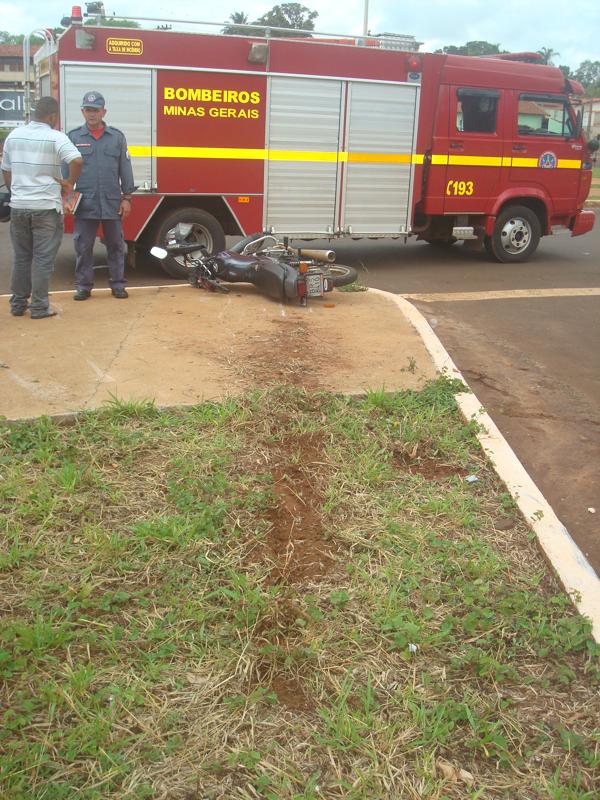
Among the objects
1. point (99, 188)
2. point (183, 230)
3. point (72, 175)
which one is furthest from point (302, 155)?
point (72, 175)

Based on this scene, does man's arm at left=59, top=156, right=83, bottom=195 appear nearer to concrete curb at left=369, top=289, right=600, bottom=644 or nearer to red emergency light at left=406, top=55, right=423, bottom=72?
concrete curb at left=369, top=289, right=600, bottom=644

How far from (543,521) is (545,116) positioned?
30.8 feet

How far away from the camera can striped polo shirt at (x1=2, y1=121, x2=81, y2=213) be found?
6.82 metres

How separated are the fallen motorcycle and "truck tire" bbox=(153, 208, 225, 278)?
47 centimetres

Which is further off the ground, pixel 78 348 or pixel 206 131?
pixel 206 131

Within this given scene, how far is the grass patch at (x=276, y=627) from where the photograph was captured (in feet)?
8.22

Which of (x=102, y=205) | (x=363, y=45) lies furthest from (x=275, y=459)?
(x=363, y=45)

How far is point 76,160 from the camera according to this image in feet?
22.5

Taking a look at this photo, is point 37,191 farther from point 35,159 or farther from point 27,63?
point 27,63

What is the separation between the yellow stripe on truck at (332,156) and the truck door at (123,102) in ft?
0.34

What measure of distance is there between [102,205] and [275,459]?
14.1ft

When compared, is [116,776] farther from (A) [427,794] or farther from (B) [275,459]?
(B) [275,459]

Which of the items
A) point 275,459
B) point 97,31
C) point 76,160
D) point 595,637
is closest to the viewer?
point 595,637

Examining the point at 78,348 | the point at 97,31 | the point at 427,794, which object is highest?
the point at 97,31
